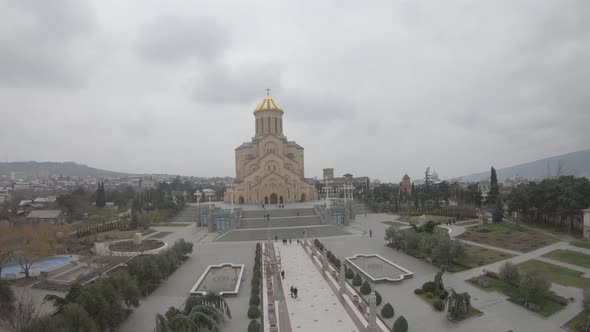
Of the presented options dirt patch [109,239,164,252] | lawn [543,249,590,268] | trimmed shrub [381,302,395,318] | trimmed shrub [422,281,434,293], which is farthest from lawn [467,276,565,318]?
dirt patch [109,239,164,252]

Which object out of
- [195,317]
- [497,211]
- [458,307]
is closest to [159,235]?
[195,317]

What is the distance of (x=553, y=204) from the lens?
105ft

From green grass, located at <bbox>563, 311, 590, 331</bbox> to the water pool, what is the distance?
89.4 feet

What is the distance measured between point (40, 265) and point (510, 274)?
28.6 meters

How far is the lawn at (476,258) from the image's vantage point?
68.8ft

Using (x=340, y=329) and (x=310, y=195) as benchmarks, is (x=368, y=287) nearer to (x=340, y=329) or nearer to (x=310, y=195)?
(x=340, y=329)

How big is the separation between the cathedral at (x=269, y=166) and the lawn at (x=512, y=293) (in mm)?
31028

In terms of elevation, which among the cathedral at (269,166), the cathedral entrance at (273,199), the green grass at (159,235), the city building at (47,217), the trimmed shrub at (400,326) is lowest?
the trimmed shrub at (400,326)

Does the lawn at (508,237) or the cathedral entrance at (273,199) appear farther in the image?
the cathedral entrance at (273,199)

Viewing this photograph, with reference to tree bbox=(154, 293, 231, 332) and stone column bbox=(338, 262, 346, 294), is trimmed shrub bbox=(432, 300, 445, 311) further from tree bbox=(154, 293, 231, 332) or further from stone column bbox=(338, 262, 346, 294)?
tree bbox=(154, 293, 231, 332)

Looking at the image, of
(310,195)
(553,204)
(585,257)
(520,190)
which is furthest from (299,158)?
(585,257)

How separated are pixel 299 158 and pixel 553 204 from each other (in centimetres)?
3265

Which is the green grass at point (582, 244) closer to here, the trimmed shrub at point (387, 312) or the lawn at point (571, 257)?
the lawn at point (571, 257)

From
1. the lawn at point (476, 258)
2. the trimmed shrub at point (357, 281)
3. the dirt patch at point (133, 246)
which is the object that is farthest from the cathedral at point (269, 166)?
the trimmed shrub at point (357, 281)
